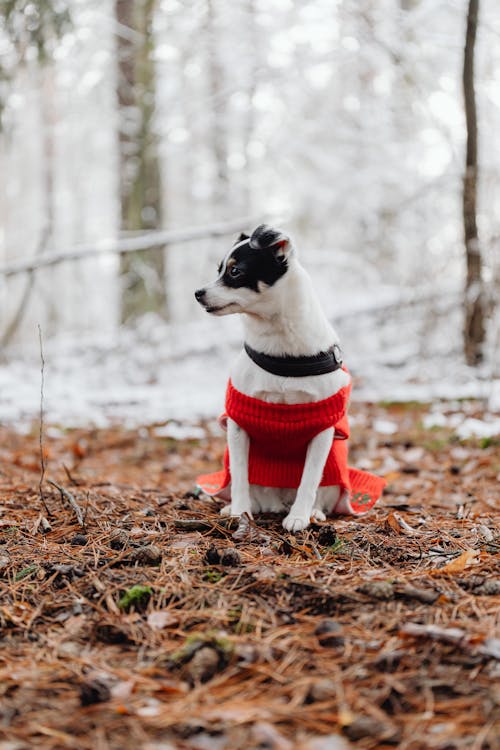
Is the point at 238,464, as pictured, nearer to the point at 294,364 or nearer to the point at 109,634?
the point at 294,364

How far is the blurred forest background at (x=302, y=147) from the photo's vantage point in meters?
8.36

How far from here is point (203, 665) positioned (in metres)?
1.80

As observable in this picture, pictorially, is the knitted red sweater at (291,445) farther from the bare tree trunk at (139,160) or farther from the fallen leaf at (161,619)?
the bare tree trunk at (139,160)

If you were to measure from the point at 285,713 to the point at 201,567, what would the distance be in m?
0.94

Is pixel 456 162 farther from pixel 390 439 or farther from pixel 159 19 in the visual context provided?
pixel 159 19

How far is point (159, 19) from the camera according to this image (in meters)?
12.0

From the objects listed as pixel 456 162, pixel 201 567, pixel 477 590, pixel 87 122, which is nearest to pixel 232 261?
pixel 201 567

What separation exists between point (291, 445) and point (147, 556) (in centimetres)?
98

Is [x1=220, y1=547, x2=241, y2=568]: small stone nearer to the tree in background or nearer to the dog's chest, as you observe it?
the dog's chest

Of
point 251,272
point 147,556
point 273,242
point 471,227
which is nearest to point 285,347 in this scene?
point 251,272

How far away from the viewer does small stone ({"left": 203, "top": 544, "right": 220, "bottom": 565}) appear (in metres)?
2.54

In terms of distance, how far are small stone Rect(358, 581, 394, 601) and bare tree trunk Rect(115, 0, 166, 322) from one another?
850 centimetres

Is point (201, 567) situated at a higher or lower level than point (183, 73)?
lower

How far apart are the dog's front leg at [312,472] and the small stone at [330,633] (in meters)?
1.14
